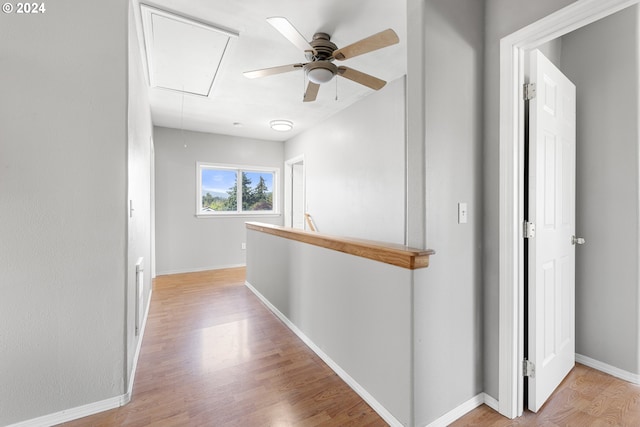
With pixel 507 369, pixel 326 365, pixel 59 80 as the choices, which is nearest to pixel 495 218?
pixel 507 369

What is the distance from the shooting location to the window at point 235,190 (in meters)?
5.48

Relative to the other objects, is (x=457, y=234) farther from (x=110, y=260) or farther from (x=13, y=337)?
(x=13, y=337)

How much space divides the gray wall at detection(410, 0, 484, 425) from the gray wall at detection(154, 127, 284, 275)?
474 cm

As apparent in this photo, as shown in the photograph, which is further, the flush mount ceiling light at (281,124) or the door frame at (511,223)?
the flush mount ceiling light at (281,124)

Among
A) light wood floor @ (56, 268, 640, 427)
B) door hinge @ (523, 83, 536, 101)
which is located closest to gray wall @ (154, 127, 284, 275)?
light wood floor @ (56, 268, 640, 427)

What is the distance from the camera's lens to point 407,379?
1421 mm

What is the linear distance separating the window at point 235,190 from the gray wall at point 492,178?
4.86 meters

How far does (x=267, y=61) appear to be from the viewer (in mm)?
2768

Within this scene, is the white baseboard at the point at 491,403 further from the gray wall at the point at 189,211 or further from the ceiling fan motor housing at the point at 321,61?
the gray wall at the point at 189,211

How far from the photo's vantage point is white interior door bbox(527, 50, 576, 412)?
1614mm

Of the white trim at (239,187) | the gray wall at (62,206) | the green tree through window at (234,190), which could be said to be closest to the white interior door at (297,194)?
the white trim at (239,187)

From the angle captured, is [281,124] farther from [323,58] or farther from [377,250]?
[377,250]

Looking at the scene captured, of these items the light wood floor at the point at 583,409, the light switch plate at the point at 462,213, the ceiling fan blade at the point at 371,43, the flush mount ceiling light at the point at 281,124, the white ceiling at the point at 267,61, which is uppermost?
the white ceiling at the point at 267,61

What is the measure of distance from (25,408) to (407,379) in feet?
6.50
